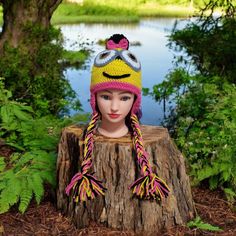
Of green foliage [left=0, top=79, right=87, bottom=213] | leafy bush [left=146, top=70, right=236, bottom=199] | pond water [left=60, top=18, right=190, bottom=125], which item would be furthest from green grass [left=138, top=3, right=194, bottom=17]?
green foliage [left=0, top=79, right=87, bottom=213]

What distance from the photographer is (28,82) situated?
9.26 metres

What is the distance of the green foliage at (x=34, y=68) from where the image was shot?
912cm

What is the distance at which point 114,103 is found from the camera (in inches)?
162

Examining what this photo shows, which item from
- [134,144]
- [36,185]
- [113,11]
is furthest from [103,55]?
[113,11]

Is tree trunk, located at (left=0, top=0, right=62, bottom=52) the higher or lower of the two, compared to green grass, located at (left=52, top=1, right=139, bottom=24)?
higher

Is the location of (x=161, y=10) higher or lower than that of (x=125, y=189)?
higher

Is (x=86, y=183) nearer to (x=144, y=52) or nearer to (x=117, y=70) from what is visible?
(x=117, y=70)

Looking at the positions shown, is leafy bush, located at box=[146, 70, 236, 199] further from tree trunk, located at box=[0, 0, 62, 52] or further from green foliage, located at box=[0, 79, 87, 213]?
tree trunk, located at box=[0, 0, 62, 52]

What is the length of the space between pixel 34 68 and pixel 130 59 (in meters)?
5.66

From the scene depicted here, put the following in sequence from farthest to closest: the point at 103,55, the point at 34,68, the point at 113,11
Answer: the point at 113,11 < the point at 34,68 < the point at 103,55

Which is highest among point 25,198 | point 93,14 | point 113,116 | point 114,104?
point 114,104

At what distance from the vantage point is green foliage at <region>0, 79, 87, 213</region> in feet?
13.9

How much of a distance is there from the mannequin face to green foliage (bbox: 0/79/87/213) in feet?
2.65

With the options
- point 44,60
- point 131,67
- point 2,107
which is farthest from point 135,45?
point 131,67
